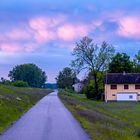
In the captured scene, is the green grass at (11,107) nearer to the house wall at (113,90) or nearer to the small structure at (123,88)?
the house wall at (113,90)

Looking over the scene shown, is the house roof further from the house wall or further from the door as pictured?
the door

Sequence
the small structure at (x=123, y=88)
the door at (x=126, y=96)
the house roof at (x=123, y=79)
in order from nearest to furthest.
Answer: the door at (x=126, y=96)
the small structure at (x=123, y=88)
the house roof at (x=123, y=79)

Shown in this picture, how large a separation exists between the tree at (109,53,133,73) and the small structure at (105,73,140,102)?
2001 centimetres

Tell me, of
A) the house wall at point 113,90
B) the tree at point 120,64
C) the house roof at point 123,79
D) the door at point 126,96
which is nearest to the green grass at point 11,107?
the house wall at point 113,90

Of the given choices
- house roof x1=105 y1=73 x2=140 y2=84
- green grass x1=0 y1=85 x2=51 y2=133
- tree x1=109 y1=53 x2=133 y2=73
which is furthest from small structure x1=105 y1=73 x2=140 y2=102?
green grass x1=0 y1=85 x2=51 y2=133

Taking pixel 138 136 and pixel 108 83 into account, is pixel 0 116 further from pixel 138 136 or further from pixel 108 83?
pixel 108 83

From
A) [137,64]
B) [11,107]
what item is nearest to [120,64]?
[137,64]

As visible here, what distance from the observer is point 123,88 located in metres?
113

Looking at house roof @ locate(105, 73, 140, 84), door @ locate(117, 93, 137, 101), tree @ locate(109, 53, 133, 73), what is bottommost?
door @ locate(117, 93, 137, 101)

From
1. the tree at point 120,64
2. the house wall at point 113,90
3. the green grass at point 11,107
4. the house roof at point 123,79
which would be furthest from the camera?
the tree at point 120,64

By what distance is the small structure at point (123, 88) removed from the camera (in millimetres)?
111500

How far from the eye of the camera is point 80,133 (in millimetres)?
22578

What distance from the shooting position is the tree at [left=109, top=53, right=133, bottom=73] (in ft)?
441

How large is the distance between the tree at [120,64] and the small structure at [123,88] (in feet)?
65.6
